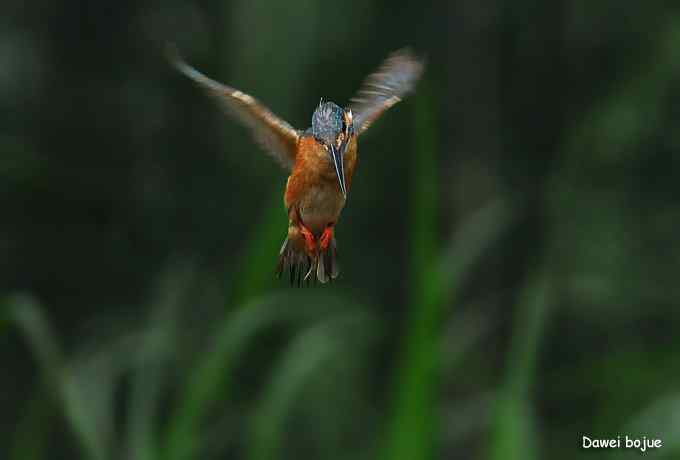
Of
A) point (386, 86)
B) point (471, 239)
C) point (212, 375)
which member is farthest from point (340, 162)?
point (471, 239)

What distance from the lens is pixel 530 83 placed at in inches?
191

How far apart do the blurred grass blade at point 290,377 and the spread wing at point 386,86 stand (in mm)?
994

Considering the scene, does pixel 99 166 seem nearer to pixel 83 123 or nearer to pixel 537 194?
pixel 83 123

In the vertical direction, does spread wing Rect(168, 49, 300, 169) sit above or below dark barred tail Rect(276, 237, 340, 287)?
above

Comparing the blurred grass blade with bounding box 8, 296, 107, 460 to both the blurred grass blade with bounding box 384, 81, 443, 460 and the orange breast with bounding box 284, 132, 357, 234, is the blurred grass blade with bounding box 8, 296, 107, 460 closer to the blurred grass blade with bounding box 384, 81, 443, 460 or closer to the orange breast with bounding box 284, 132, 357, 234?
the blurred grass blade with bounding box 384, 81, 443, 460

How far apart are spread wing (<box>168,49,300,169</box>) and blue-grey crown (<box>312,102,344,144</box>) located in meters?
0.06

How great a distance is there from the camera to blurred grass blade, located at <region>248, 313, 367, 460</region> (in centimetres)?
206

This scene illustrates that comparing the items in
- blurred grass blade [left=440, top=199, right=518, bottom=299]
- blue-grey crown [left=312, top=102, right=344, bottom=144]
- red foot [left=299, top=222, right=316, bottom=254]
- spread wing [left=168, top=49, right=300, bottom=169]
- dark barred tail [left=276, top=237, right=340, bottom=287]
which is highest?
blurred grass blade [left=440, top=199, right=518, bottom=299]

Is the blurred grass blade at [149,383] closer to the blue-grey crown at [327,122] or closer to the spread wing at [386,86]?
the spread wing at [386,86]

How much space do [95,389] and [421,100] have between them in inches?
44.8

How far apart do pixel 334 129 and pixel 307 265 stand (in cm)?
20

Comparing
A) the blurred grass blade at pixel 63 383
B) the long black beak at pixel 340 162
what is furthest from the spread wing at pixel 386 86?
the blurred grass blade at pixel 63 383

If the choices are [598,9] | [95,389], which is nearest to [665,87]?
[598,9]

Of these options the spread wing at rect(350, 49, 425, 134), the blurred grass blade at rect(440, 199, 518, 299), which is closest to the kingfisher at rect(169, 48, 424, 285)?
the spread wing at rect(350, 49, 425, 134)
